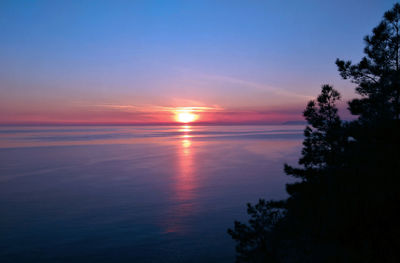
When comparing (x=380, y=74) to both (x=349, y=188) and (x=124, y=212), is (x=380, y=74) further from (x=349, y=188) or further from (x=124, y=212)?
(x=124, y=212)

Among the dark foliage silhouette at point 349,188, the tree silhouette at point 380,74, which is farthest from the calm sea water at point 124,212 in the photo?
the tree silhouette at point 380,74

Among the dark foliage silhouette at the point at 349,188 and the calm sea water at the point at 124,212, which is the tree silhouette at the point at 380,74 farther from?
the calm sea water at the point at 124,212

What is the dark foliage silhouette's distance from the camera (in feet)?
36.2

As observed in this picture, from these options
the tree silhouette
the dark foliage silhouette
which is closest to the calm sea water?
the dark foliage silhouette

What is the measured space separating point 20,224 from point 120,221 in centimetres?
893

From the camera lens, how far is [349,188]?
13281 mm

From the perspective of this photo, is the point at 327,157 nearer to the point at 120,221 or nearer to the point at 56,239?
the point at 120,221

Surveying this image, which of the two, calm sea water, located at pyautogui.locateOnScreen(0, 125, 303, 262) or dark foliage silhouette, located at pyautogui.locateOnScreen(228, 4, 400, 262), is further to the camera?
calm sea water, located at pyautogui.locateOnScreen(0, 125, 303, 262)

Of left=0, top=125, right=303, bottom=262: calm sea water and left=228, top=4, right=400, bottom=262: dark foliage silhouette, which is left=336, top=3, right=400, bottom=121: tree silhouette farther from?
left=0, top=125, right=303, bottom=262: calm sea water

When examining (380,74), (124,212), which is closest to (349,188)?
(380,74)

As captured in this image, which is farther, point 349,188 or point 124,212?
point 124,212

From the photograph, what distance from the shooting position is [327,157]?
19.0 m

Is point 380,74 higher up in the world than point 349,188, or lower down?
higher up

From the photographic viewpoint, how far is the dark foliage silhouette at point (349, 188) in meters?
11.0
